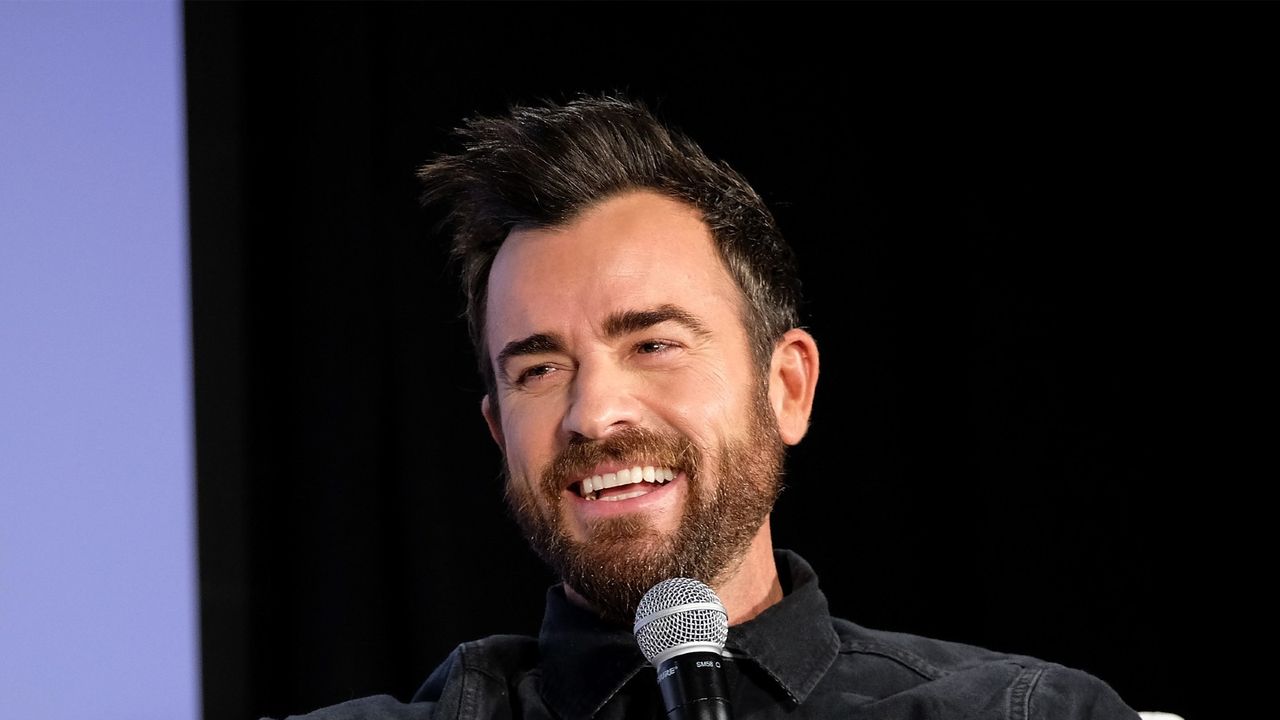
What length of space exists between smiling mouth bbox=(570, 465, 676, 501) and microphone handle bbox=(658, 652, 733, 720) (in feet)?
1.55

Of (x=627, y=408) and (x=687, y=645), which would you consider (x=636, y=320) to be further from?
(x=687, y=645)

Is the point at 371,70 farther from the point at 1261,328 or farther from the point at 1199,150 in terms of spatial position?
the point at 1261,328

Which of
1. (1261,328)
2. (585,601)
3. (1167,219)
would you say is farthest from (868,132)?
(585,601)

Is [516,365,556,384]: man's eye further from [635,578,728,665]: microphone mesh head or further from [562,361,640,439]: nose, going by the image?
[635,578,728,665]: microphone mesh head

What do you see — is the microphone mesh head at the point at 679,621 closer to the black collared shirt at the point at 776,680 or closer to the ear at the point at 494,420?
the black collared shirt at the point at 776,680

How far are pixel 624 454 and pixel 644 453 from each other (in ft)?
0.09

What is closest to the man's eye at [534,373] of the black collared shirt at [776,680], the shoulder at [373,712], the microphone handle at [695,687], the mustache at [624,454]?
the mustache at [624,454]

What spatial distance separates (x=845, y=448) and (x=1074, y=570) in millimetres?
535

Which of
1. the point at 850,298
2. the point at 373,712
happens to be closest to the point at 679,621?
the point at 373,712

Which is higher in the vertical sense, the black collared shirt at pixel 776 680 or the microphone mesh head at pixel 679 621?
the microphone mesh head at pixel 679 621

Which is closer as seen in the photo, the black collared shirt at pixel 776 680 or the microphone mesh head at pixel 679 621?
the microphone mesh head at pixel 679 621

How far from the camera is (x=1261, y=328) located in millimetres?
2822

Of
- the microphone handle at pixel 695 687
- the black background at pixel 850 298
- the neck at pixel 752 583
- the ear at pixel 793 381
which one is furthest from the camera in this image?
the black background at pixel 850 298

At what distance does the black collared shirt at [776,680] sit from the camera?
1.69 m
